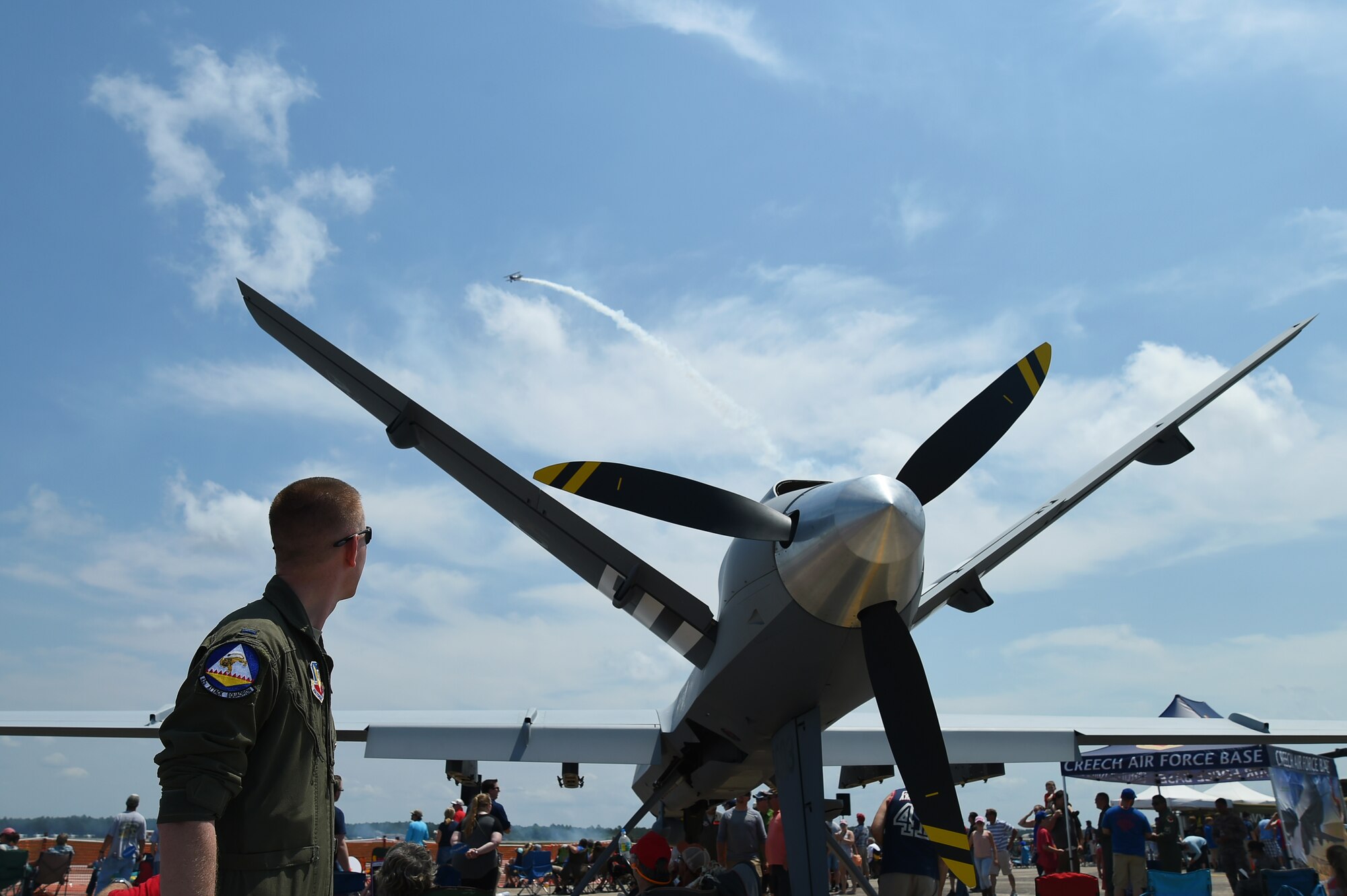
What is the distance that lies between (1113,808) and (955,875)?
744cm

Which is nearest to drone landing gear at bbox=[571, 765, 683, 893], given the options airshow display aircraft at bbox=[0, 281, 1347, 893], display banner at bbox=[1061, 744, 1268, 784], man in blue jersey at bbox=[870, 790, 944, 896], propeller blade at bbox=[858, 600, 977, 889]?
airshow display aircraft at bbox=[0, 281, 1347, 893]

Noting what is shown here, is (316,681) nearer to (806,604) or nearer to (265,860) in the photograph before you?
(265,860)

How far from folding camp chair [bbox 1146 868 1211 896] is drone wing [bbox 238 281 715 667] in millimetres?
6066

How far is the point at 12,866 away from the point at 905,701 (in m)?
12.8

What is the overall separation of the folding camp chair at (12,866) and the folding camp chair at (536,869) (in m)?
9.30

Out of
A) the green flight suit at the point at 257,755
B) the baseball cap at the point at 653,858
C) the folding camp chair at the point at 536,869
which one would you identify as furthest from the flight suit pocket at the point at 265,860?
the folding camp chair at the point at 536,869

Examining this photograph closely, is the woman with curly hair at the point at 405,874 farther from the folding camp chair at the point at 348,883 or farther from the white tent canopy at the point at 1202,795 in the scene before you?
the white tent canopy at the point at 1202,795

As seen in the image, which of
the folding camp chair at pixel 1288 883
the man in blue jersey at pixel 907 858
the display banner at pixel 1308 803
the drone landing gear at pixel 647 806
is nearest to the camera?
the man in blue jersey at pixel 907 858

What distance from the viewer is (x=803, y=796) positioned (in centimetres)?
772

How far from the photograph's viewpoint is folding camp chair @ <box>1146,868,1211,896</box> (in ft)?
31.9

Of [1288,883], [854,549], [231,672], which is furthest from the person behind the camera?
[1288,883]

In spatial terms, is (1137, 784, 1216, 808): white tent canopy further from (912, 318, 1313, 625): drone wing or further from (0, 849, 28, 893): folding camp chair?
(0, 849, 28, 893): folding camp chair

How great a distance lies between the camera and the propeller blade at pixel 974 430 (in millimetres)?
8047

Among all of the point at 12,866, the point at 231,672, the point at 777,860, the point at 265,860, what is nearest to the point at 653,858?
the point at 265,860
